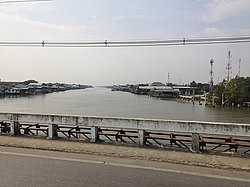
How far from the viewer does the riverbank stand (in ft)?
23.9

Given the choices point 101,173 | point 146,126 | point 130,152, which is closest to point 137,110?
point 146,126

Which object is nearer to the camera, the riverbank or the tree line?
the riverbank

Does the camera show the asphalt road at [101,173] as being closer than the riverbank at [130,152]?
Yes

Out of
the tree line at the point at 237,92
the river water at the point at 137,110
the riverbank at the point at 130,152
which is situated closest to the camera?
the riverbank at the point at 130,152

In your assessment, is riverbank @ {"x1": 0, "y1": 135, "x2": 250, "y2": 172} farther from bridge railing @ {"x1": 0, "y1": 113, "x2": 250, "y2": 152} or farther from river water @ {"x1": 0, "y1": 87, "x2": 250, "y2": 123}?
river water @ {"x1": 0, "y1": 87, "x2": 250, "y2": 123}

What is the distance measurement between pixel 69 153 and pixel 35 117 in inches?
116

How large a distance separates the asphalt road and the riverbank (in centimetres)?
37

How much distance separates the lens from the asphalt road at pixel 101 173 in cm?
583

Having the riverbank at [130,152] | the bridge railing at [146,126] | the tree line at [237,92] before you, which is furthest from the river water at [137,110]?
the riverbank at [130,152]

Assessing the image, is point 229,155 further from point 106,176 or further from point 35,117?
point 35,117

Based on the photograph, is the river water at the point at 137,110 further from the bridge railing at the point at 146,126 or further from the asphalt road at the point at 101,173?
the asphalt road at the point at 101,173

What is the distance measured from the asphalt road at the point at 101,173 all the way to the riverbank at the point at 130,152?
0.37 meters

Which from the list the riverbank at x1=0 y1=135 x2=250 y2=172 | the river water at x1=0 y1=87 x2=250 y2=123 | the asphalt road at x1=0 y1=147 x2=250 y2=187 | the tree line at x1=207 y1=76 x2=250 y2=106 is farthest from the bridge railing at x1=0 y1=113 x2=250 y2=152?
the tree line at x1=207 y1=76 x2=250 y2=106

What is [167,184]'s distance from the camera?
5746 millimetres
